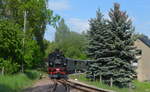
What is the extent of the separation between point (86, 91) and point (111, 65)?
1128 centimetres

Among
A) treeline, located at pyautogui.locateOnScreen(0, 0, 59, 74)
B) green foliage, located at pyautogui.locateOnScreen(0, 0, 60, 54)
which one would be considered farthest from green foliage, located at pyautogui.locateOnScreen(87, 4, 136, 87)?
green foliage, located at pyautogui.locateOnScreen(0, 0, 60, 54)

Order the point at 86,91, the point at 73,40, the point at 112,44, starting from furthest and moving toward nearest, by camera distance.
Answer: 1. the point at 73,40
2. the point at 112,44
3. the point at 86,91

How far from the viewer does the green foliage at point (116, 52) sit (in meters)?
33.1

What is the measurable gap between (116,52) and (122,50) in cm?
60

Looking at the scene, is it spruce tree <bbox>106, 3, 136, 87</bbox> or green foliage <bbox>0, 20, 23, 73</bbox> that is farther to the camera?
spruce tree <bbox>106, 3, 136, 87</bbox>

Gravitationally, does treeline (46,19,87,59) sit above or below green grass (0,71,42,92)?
above

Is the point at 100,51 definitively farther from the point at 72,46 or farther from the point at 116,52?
the point at 72,46

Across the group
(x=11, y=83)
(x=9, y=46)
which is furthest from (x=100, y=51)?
(x=11, y=83)

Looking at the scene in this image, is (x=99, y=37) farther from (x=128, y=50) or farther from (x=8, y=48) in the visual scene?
(x=8, y=48)

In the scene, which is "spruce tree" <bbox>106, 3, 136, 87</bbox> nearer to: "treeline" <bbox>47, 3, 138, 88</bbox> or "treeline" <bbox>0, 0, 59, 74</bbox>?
"treeline" <bbox>47, 3, 138, 88</bbox>

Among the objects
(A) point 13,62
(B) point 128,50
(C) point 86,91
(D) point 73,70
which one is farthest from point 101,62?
(D) point 73,70

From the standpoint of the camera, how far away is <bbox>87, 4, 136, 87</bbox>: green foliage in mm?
33062

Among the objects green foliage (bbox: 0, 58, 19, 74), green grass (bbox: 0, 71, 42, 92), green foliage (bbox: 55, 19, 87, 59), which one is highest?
green foliage (bbox: 55, 19, 87, 59)

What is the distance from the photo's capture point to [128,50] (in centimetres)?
3347
